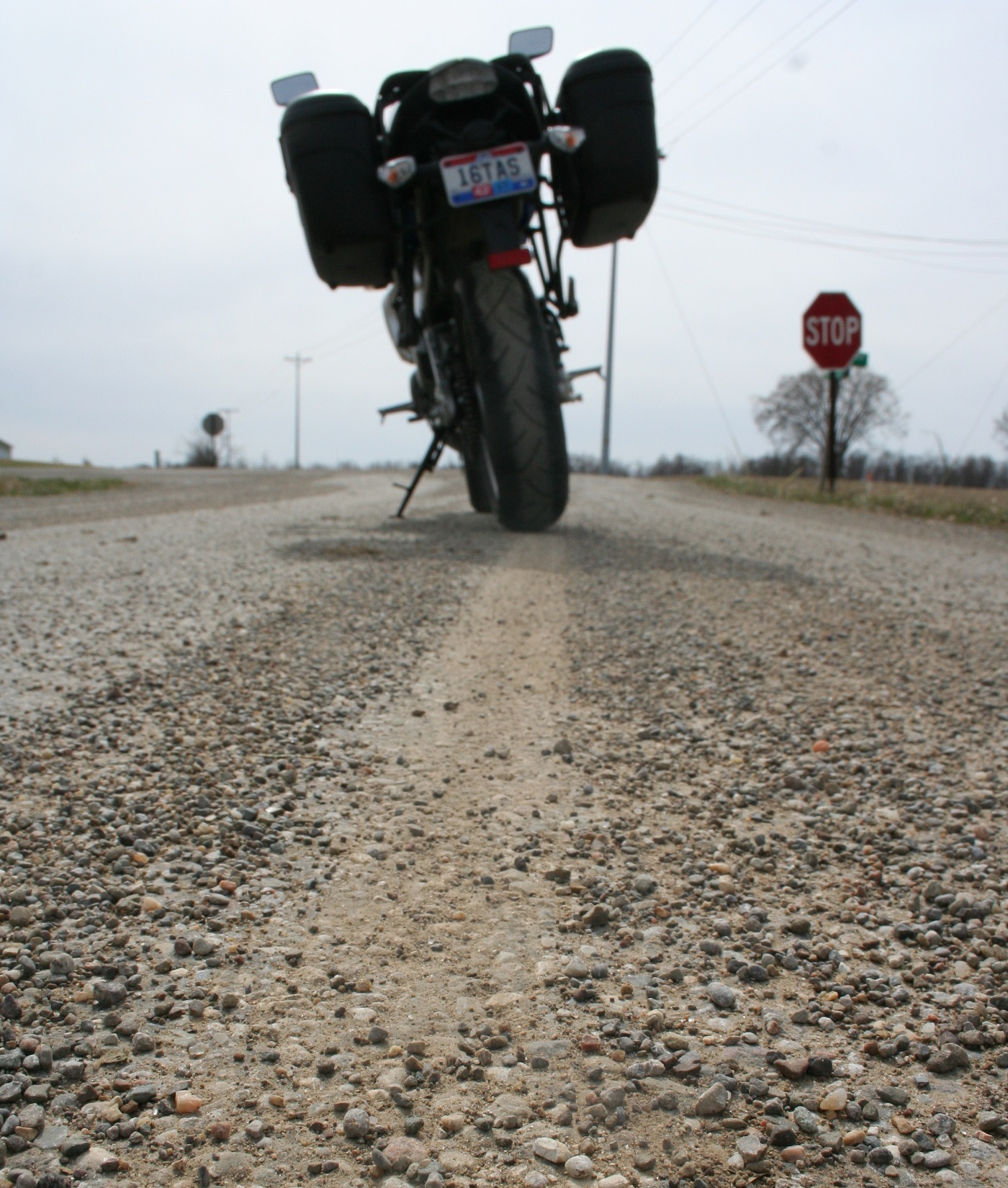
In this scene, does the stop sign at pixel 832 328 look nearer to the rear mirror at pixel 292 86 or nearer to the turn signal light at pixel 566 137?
the turn signal light at pixel 566 137

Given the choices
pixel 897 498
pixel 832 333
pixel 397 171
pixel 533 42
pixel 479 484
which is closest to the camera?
pixel 397 171

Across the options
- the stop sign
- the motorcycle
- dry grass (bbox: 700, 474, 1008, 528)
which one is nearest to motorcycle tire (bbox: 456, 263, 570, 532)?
the motorcycle

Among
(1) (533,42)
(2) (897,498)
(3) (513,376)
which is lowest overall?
(2) (897,498)

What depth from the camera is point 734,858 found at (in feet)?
6.07

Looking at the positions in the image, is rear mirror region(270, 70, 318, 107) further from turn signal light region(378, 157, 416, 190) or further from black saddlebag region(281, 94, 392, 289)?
turn signal light region(378, 157, 416, 190)

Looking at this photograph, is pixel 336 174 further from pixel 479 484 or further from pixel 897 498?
pixel 897 498

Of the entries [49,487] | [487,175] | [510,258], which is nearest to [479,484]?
[510,258]

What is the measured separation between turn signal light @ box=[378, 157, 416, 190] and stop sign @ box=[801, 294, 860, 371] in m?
11.1

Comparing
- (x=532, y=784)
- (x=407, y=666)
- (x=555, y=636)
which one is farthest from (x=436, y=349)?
(x=532, y=784)

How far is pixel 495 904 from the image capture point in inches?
65.7

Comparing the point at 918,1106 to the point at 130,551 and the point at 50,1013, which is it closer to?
the point at 50,1013

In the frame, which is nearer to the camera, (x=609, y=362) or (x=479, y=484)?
(x=479, y=484)

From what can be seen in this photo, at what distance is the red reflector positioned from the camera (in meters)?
5.69

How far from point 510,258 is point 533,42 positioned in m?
1.55
